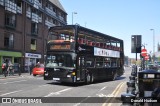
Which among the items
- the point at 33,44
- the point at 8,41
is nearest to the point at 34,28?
the point at 33,44

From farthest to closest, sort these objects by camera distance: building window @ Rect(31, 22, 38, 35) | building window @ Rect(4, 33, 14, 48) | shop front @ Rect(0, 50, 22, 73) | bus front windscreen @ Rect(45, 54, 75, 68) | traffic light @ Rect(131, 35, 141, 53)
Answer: building window @ Rect(31, 22, 38, 35) → building window @ Rect(4, 33, 14, 48) → shop front @ Rect(0, 50, 22, 73) → bus front windscreen @ Rect(45, 54, 75, 68) → traffic light @ Rect(131, 35, 141, 53)

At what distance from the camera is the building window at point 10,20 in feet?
147

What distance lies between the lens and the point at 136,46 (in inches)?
742

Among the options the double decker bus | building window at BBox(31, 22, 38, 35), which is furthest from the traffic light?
building window at BBox(31, 22, 38, 35)

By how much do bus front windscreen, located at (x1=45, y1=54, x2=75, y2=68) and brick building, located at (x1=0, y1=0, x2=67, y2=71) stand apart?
68.0ft

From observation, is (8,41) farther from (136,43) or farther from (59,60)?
(136,43)

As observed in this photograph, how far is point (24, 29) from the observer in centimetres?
5003

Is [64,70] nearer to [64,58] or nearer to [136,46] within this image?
[64,58]

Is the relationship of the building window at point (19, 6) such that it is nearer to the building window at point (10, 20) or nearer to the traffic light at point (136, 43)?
the building window at point (10, 20)

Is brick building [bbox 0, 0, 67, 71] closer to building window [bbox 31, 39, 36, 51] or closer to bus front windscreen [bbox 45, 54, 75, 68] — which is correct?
building window [bbox 31, 39, 36, 51]

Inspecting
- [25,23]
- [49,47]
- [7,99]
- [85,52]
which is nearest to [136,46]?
[85,52]

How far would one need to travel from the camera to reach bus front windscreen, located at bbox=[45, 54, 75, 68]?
2192 cm

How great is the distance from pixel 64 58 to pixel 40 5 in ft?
123

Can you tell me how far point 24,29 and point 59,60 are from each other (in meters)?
28.9
